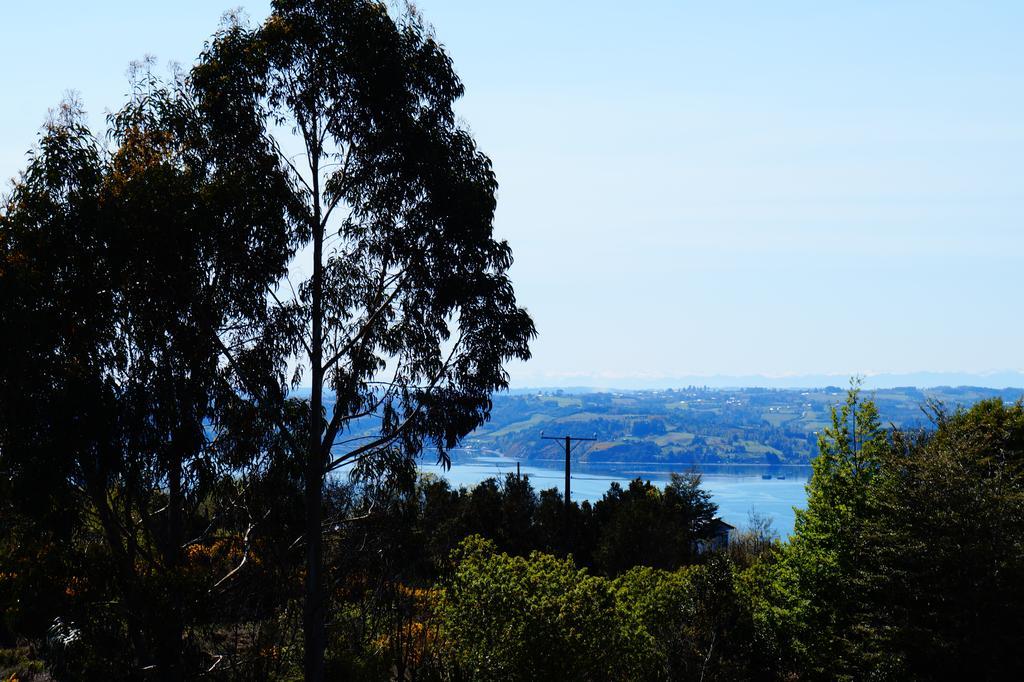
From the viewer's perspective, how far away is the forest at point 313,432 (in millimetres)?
13086

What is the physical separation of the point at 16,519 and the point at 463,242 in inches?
320

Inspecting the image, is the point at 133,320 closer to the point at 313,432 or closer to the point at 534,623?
the point at 313,432

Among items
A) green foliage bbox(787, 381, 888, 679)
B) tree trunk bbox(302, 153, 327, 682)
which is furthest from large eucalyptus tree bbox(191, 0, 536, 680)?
green foliage bbox(787, 381, 888, 679)

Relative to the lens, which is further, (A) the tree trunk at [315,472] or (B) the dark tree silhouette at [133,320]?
(A) the tree trunk at [315,472]

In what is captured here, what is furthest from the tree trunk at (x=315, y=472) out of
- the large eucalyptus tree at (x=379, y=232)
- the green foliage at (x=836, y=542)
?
the green foliage at (x=836, y=542)

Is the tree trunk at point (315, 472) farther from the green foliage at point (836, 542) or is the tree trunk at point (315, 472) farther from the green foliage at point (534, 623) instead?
the green foliage at point (836, 542)

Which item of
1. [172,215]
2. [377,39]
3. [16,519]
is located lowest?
[16,519]

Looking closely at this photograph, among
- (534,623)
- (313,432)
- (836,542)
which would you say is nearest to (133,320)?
(313,432)

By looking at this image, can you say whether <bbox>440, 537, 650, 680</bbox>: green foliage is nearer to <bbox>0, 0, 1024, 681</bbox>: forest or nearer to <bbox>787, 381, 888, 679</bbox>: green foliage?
<bbox>0, 0, 1024, 681</bbox>: forest

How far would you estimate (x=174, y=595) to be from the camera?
1348 cm

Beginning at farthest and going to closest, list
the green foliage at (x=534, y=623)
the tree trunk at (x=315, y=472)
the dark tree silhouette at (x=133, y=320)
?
the tree trunk at (x=315, y=472), the green foliage at (x=534, y=623), the dark tree silhouette at (x=133, y=320)

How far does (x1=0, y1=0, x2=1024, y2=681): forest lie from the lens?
13086 mm

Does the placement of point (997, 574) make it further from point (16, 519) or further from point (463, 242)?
point (16, 519)

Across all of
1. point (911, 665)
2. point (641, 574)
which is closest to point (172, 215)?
point (641, 574)
